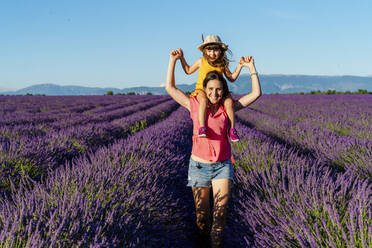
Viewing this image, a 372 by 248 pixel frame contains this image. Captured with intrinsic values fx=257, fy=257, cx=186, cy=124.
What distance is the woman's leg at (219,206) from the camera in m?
1.98

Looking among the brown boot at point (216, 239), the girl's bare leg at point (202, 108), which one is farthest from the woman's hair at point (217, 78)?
the brown boot at point (216, 239)

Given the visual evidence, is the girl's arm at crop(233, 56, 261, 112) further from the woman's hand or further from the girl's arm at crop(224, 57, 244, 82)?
the woman's hand

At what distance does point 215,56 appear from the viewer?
2152 mm

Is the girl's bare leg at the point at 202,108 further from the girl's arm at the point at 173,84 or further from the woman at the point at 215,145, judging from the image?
the girl's arm at the point at 173,84

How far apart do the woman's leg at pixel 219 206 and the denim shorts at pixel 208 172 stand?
1.7 inches

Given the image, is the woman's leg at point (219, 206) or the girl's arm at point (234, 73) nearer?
the woman's leg at point (219, 206)

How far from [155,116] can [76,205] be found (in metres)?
9.54

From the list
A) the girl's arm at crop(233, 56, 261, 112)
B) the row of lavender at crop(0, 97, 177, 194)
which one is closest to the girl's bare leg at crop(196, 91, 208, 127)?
the girl's arm at crop(233, 56, 261, 112)

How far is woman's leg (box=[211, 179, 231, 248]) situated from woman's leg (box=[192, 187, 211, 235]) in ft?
0.41

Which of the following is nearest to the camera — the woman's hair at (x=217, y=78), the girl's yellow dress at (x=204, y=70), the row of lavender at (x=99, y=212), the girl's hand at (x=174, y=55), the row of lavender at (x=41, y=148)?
the row of lavender at (x=99, y=212)

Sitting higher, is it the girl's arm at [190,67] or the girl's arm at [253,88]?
the girl's arm at [190,67]

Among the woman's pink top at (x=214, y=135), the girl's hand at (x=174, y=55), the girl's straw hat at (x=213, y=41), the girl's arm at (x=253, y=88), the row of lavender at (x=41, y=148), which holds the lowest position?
the row of lavender at (x=41, y=148)

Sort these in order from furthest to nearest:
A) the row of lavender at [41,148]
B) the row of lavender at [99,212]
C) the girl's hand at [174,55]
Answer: the row of lavender at [41,148] < the girl's hand at [174,55] < the row of lavender at [99,212]

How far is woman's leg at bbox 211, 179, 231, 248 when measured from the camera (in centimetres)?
198
